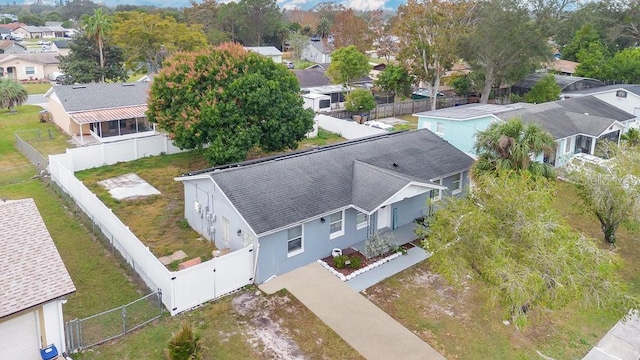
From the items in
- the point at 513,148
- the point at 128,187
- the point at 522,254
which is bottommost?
the point at 128,187

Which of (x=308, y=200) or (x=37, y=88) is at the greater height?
(x=37, y=88)

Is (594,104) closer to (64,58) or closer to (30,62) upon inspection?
(64,58)

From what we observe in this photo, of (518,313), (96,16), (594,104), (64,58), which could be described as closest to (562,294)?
(518,313)

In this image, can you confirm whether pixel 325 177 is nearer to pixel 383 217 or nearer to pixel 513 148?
pixel 383 217

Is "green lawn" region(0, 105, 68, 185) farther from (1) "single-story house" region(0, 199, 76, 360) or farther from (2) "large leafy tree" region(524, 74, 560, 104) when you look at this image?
(2) "large leafy tree" region(524, 74, 560, 104)

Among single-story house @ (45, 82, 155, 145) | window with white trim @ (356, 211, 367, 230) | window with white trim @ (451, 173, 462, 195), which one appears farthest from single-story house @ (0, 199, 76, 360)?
single-story house @ (45, 82, 155, 145)

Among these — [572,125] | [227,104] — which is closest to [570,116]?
[572,125]

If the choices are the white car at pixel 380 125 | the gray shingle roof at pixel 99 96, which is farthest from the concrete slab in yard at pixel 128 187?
the white car at pixel 380 125
